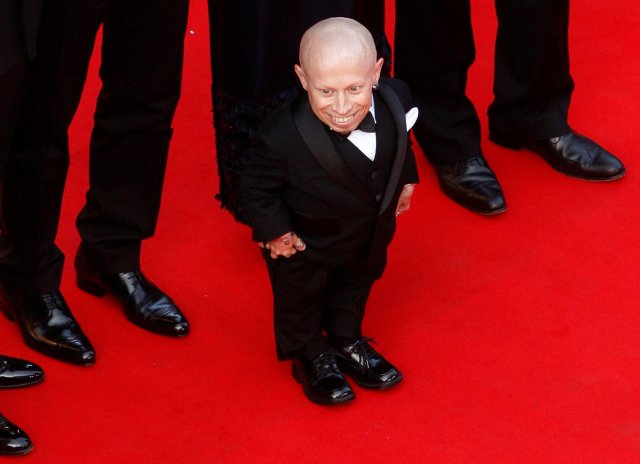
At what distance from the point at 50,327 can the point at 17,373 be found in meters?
0.13

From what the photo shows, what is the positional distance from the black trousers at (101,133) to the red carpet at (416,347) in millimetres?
191

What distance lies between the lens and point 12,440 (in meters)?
2.45

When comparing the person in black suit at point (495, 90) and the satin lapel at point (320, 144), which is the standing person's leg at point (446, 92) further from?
the satin lapel at point (320, 144)

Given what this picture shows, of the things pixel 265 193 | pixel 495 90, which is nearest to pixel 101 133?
pixel 265 193

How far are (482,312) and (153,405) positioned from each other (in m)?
0.73

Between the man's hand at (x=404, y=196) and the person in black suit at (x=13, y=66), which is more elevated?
the person in black suit at (x=13, y=66)

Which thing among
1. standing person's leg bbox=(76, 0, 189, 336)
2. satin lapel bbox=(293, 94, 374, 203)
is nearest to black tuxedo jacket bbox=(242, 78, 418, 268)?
satin lapel bbox=(293, 94, 374, 203)

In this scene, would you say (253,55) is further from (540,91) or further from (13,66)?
(540,91)

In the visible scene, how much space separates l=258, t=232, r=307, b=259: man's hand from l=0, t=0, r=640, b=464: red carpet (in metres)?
0.35

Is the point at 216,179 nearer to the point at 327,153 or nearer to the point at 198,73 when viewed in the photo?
the point at 198,73

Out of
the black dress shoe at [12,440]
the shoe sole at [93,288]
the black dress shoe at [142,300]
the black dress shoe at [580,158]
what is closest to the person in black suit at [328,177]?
the black dress shoe at [142,300]

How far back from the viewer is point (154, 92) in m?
2.62

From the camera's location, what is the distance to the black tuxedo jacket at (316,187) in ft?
7.55

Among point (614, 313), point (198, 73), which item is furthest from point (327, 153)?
point (198, 73)
